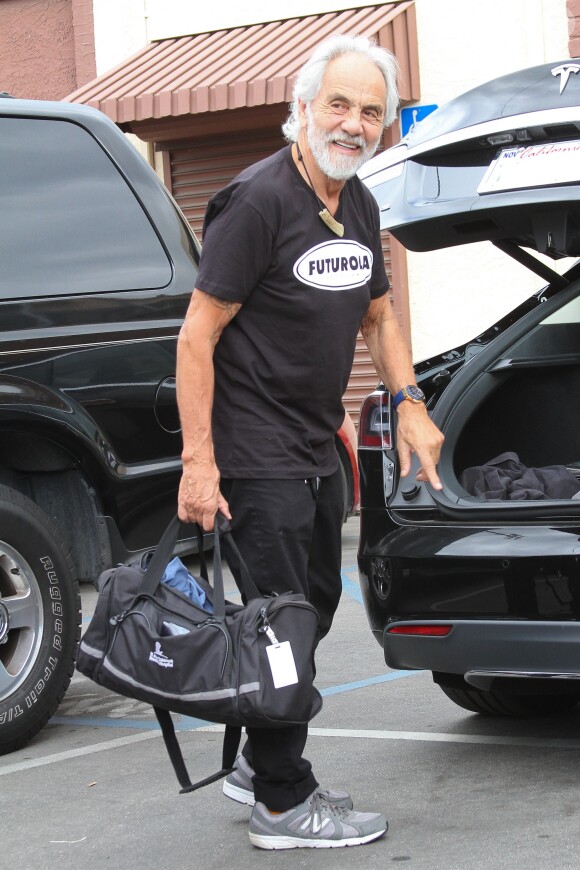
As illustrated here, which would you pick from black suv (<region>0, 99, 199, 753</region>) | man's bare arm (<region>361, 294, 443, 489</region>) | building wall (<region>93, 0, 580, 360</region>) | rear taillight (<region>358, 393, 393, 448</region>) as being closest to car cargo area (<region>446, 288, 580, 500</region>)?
rear taillight (<region>358, 393, 393, 448</region>)

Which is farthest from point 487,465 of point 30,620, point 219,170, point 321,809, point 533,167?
point 219,170

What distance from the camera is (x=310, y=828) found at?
3.37 m

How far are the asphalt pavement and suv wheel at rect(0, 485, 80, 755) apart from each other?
0.17 meters

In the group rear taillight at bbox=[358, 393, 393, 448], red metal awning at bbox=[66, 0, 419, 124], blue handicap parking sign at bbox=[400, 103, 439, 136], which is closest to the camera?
rear taillight at bbox=[358, 393, 393, 448]

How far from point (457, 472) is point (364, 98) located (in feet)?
5.16

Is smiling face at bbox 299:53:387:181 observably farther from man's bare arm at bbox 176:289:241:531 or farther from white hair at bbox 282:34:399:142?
man's bare arm at bbox 176:289:241:531

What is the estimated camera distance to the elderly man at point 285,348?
3.23 meters

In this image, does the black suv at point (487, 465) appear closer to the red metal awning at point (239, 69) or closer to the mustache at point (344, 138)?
the mustache at point (344, 138)

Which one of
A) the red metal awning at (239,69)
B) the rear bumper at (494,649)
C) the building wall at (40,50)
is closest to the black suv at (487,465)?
the rear bumper at (494,649)

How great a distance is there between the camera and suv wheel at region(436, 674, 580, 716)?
4.37 meters

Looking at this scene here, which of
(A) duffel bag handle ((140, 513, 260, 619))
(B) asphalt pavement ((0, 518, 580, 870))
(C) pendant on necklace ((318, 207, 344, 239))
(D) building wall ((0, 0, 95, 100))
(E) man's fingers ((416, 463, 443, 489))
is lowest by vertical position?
(B) asphalt pavement ((0, 518, 580, 870))

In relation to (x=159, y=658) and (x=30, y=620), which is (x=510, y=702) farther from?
(x=159, y=658)

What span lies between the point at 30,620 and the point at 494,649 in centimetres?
157

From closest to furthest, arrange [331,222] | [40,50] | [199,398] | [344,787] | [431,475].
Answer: [199,398]
[331,222]
[431,475]
[344,787]
[40,50]
